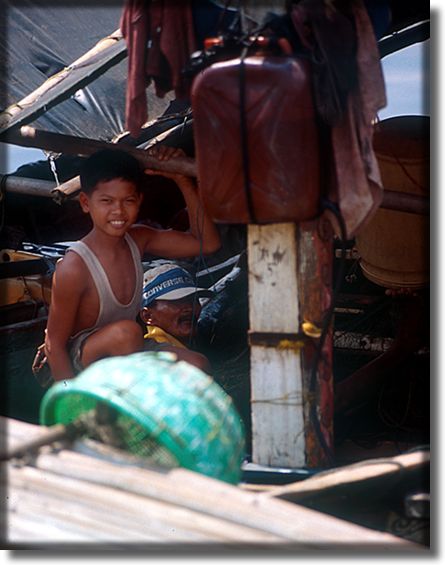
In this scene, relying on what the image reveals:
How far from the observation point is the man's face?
430 cm

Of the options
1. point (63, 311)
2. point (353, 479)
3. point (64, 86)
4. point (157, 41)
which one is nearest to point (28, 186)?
point (64, 86)

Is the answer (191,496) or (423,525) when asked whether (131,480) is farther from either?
(423,525)

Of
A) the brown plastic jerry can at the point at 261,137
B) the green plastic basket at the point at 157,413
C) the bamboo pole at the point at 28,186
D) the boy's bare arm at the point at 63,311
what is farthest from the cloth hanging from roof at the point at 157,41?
the bamboo pole at the point at 28,186

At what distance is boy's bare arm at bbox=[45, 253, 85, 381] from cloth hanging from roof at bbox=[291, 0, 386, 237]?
1.23 metres

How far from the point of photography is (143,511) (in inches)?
91.4

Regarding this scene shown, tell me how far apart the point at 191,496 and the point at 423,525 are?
775 mm

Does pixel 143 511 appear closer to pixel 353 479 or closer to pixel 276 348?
pixel 353 479

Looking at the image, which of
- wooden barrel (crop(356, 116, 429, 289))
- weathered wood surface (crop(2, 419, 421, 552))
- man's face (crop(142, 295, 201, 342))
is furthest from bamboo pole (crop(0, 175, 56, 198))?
weathered wood surface (crop(2, 419, 421, 552))

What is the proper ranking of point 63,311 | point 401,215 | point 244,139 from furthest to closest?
point 401,215, point 63,311, point 244,139

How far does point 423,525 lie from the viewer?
2.64 m

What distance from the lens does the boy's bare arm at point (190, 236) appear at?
387 centimetres

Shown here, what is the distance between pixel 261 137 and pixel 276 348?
0.76 meters

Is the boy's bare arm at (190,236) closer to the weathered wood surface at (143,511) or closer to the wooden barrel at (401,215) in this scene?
the wooden barrel at (401,215)

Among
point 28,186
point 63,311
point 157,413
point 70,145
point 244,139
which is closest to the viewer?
point 157,413
